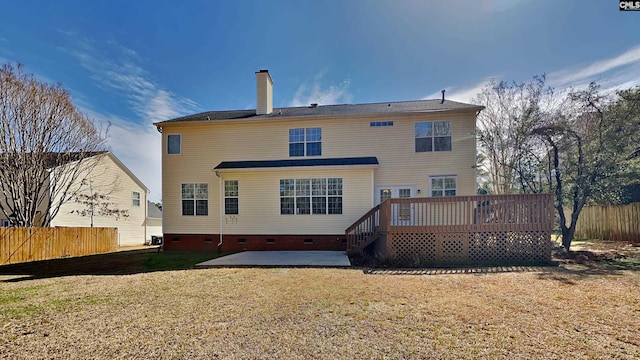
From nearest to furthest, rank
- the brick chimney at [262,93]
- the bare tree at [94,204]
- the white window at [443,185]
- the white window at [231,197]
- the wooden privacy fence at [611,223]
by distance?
the white window at [443,185] < the white window at [231,197] < the wooden privacy fence at [611,223] < the brick chimney at [262,93] < the bare tree at [94,204]

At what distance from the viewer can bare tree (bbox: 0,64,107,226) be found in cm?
1285

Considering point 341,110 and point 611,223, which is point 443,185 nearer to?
point 341,110

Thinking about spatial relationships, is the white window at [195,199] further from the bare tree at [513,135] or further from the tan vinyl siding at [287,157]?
the bare tree at [513,135]

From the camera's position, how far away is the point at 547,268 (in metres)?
8.05

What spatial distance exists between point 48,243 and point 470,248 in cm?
1718

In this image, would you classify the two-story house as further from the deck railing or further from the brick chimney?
the deck railing

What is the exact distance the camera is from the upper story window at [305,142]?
13.7 metres

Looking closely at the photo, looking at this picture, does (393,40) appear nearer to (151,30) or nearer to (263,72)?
(263,72)

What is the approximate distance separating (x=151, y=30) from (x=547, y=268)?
17632 millimetres

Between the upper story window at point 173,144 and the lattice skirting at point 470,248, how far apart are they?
1101 centimetres

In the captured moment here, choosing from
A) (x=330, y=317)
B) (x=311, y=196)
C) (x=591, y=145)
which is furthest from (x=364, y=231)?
(x=591, y=145)

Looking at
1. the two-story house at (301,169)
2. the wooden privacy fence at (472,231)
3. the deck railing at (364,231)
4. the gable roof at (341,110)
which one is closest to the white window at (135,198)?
the two-story house at (301,169)

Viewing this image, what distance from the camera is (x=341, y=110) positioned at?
1456cm

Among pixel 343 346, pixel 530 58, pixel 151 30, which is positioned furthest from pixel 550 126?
pixel 151 30
